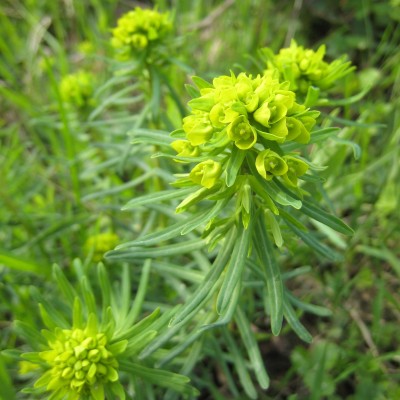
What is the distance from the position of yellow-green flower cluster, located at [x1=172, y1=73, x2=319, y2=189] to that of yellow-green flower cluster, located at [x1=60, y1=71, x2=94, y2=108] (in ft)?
6.15

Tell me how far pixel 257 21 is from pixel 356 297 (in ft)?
7.94

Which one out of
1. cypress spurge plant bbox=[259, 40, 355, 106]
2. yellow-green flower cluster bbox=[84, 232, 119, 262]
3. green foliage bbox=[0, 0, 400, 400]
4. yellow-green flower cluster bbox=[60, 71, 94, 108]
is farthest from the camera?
yellow-green flower cluster bbox=[60, 71, 94, 108]

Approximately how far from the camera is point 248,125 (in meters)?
1.40

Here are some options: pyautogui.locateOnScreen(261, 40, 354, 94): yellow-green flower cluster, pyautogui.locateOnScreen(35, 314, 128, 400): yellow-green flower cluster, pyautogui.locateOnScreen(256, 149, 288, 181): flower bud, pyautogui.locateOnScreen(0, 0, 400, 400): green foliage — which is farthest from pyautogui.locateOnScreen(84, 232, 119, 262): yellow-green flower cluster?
pyautogui.locateOnScreen(256, 149, 288, 181): flower bud

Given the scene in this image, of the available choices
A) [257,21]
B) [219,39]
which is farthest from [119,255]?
[219,39]

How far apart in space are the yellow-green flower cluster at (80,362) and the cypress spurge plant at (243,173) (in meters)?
0.33

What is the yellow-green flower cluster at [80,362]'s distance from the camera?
1.62 meters

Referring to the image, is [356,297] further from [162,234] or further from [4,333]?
[4,333]

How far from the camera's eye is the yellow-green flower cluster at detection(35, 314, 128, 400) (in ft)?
5.31

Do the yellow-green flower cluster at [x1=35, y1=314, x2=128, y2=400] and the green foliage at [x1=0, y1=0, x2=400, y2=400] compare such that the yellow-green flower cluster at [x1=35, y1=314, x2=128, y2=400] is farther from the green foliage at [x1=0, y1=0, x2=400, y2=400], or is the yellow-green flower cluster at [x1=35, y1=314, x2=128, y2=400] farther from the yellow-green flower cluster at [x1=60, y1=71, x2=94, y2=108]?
the yellow-green flower cluster at [x1=60, y1=71, x2=94, y2=108]

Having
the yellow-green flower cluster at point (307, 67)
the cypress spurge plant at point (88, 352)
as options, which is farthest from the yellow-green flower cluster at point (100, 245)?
the yellow-green flower cluster at point (307, 67)

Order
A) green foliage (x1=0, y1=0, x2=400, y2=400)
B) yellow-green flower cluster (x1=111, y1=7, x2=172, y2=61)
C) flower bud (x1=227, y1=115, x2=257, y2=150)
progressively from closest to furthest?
flower bud (x1=227, y1=115, x2=257, y2=150) → green foliage (x1=0, y1=0, x2=400, y2=400) → yellow-green flower cluster (x1=111, y1=7, x2=172, y2=61)

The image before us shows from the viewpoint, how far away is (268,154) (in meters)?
1.42

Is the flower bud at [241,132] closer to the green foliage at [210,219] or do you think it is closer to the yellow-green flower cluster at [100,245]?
the green foliage at [210,219]
